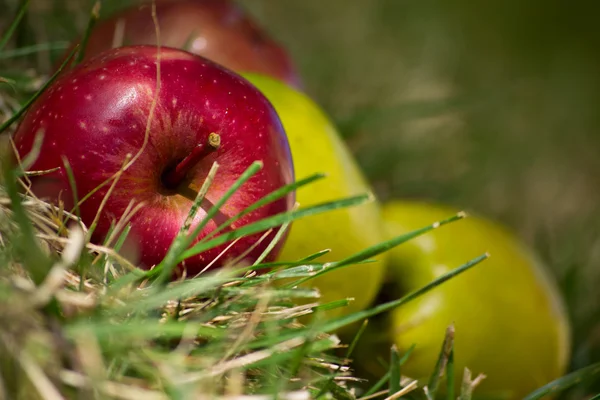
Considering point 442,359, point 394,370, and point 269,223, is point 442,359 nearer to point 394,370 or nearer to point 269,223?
point 394,370

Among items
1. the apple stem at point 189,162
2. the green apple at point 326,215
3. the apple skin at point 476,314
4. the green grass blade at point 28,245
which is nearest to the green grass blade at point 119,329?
the green grass blade at point 28,245

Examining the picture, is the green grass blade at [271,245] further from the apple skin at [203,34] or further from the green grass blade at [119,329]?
the apple skin at [203,34]

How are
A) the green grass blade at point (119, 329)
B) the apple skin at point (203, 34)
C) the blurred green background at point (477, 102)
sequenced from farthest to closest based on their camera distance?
the blurred green background at point (477, 102)
the apple skin at point (203, 34)
the green grass blade at point (119, 329)

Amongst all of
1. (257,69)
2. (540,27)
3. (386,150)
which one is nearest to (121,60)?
(257,69)

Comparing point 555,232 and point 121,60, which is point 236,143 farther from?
point 555,232

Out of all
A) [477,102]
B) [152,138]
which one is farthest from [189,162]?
[477,102]

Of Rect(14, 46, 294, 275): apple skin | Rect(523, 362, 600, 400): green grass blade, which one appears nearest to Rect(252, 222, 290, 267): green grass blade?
Rect(14, 46, 294, 275): apple skin
